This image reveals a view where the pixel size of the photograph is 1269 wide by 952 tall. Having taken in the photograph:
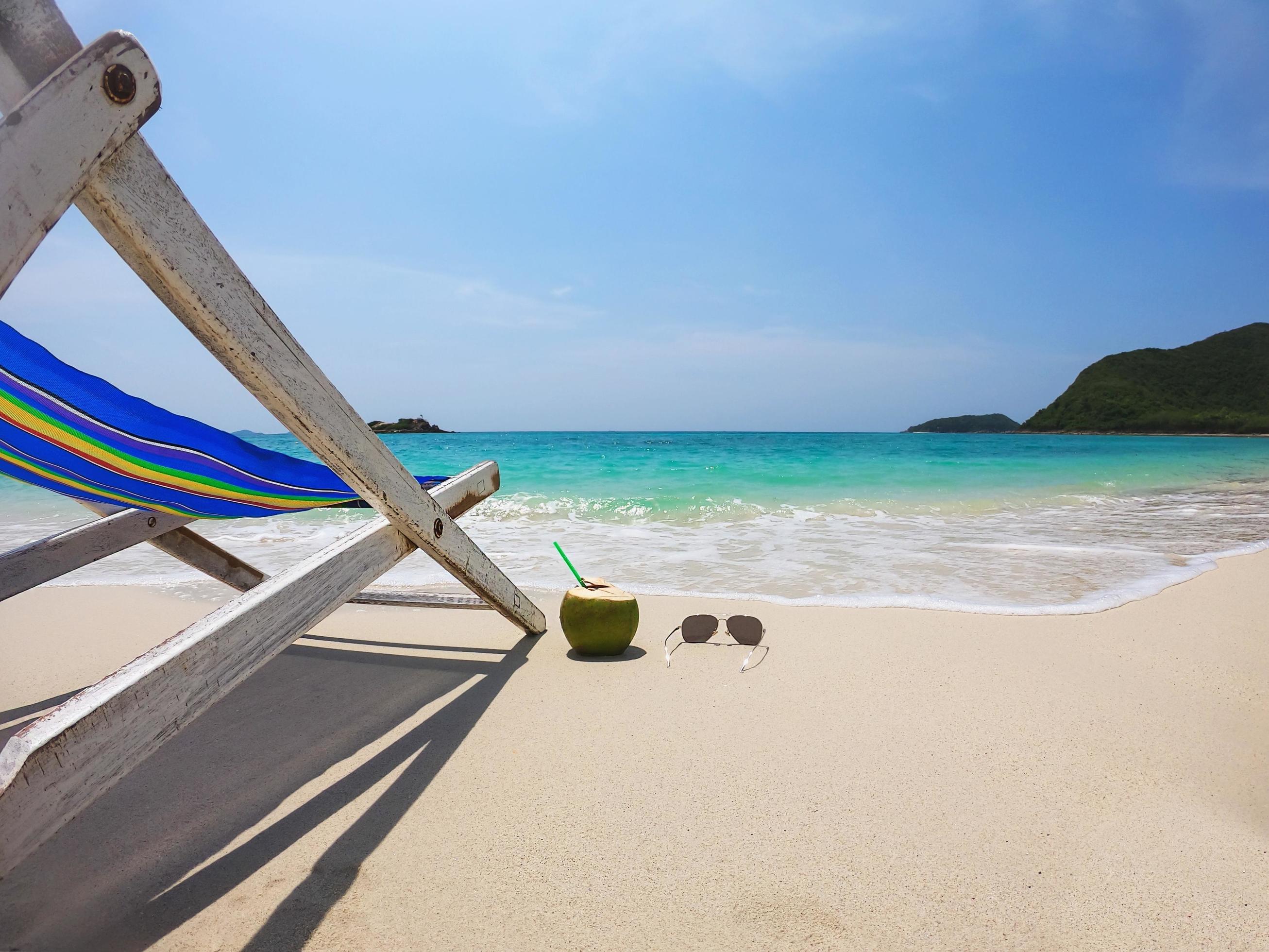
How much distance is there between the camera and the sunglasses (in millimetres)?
3240

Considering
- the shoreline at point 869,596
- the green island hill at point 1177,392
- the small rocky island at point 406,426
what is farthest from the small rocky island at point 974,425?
the shoreline at point 869,596

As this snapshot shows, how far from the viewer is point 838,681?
2785mm

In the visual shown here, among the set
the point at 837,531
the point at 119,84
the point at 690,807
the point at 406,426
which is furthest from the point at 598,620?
the point at 406,426

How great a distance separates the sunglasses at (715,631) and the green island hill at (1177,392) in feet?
240

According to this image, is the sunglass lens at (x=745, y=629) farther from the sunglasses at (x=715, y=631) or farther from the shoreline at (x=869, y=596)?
the shoreline at (x=869, y=596)

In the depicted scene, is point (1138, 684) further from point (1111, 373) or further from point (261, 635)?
point (1111, 373)

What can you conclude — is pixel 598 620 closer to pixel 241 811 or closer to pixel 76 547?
pixel 241 811

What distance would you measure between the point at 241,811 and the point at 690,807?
4.14 feet

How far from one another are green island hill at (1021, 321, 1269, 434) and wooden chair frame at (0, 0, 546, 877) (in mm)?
75244

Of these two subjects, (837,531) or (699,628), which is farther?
(837,531)

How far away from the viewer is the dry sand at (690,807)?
1.44 m

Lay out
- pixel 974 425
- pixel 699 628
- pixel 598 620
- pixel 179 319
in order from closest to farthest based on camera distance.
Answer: pixel 179 319, pixel 598 620, pixel 699 628, pixel 974 425

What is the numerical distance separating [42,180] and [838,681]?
111 inches

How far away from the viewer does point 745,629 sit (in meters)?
3.25
